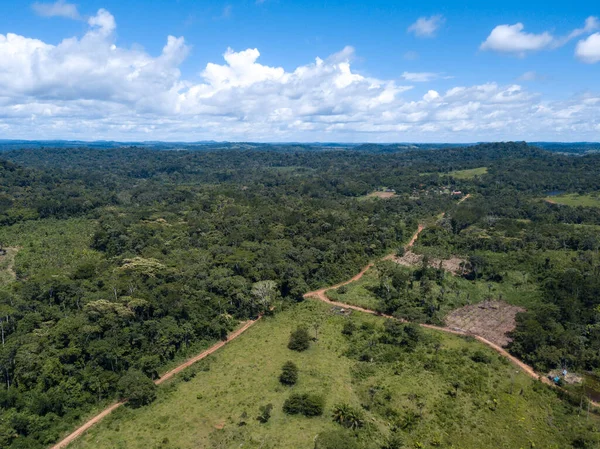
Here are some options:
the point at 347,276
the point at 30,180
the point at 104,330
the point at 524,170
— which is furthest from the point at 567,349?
the point at 30,180

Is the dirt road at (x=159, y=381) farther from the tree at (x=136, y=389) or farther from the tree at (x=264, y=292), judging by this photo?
the tree at (x=264, y=292)

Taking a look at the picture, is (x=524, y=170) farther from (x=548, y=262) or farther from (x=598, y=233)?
(x=548, y=262)

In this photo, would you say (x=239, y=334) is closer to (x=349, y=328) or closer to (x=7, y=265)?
(x=349, y=328)

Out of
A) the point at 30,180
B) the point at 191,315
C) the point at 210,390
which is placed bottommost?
the point at 210,390

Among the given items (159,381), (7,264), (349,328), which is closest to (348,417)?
(349,328)

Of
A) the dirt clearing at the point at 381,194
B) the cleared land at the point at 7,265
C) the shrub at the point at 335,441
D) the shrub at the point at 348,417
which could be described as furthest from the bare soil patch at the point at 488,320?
the dirt clearing at the point at 381,194

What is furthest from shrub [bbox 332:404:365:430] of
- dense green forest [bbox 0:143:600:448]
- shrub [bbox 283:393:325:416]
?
dense green forest [bbox 0:143:600:448]
